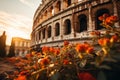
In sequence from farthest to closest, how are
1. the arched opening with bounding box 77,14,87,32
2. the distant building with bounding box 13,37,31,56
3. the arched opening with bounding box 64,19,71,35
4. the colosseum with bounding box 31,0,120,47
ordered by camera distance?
the distant building with bounding box 13,37,31,56 < the arched opening with bounding box 64,19,71,35 < the arched opening with bounding box 77,14,87,32 < the colosseum with bounding box 31,0,120,47

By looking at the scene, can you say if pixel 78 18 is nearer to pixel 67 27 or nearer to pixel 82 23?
pixel 82 23

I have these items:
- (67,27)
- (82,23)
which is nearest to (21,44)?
(67,27)

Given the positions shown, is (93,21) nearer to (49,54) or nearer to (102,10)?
(102,10)

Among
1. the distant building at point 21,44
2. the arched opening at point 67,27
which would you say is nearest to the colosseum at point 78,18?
the arched opening at point 67,27

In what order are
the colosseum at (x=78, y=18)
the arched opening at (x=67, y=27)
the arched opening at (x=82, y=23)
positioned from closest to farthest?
the colosseum at (x=78, y=18) < the arched opening at (x=82, y=23) < the arched opening at (x=67, y=27)

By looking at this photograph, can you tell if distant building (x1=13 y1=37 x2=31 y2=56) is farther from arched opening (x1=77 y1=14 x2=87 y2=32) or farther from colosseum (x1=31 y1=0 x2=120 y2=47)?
arched opening (x1=77 y1=14 x2=87 y2=32)

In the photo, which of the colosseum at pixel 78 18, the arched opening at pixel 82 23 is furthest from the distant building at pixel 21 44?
the arched opening at pixel 82 23

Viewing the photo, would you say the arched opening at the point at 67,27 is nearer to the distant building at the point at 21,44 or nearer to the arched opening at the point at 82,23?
the arched opening at the point at 82,23

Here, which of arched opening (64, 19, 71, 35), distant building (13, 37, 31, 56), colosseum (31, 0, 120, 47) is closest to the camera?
colosseum (31, 0, 120, 47)

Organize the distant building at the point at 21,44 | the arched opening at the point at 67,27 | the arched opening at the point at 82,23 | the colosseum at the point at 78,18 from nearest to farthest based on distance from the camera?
the colosseum at the point at 78,18
the arched opening at the point at 82,23
the arched opening at the point at 67,27
the distant building at the point at 21,44

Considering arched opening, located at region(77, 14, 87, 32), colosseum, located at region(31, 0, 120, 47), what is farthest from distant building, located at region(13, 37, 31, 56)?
arched opening, located at region(77, 14, 87, 32)

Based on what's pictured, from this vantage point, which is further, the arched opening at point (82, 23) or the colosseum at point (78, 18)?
the arched opening at point (82, 23)

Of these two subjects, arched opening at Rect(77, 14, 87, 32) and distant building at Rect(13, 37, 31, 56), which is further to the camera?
distant building at Rect(13, 37, 31, 56)

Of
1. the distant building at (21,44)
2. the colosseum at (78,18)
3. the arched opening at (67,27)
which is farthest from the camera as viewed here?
the distant building at (21,44)
